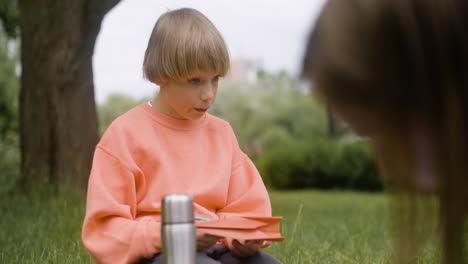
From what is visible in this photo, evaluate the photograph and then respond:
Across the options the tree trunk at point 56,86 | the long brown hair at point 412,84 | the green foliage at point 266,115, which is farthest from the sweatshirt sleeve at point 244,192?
the green foliage at point 266,115

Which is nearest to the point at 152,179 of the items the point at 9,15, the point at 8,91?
the point at 9,15

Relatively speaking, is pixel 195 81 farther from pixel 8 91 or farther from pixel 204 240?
pixel 8 91

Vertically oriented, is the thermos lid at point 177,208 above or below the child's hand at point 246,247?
above

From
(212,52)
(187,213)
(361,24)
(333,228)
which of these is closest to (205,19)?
(212,52)

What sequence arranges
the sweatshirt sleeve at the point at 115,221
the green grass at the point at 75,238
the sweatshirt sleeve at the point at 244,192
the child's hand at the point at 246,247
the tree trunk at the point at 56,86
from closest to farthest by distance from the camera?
the sweatshirt sleeve at the point at 115,221, the child's hand at the point at 246,247, the sweatshirt sleeve at the point at 244,192, the green grass at the point at 75,238, the tree trunk at the point at 56,86

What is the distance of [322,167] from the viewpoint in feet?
48.8

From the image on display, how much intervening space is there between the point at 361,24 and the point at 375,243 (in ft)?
10.2

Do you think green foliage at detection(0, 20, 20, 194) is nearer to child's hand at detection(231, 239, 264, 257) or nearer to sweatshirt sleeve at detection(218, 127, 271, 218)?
sweatshirt sleeve at detection(218, 127, 271, 218)

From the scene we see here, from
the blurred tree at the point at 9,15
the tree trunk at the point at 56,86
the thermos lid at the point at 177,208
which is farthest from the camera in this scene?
the blurred tree at the point at 9,15

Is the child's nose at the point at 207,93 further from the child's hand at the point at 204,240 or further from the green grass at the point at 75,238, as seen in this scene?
the green grass at the point at 75,238

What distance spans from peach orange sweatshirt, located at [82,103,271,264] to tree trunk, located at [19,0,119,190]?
314 cm

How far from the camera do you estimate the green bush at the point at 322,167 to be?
14.6m

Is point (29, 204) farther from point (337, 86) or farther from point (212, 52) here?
point (337, 86)

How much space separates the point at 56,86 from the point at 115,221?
3516 mm
